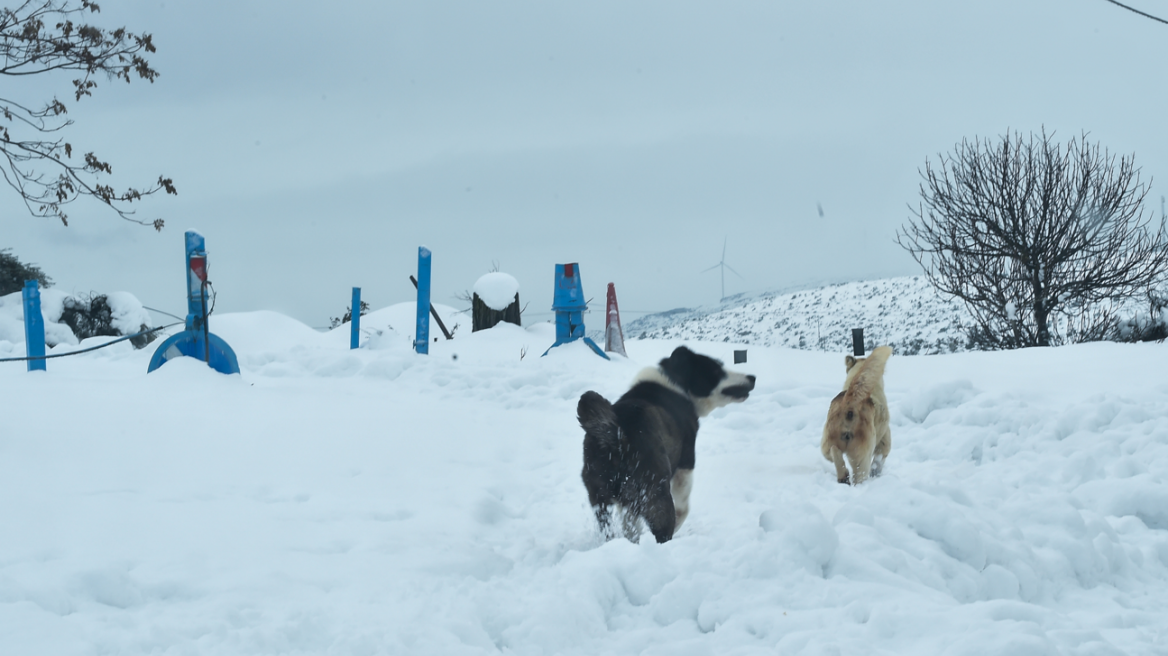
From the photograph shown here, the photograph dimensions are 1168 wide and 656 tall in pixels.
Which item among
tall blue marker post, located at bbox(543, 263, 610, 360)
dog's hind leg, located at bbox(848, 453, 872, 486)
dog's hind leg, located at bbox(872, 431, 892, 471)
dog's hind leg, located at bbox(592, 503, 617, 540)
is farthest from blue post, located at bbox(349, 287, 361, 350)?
dog's hind leg, located at bbox(592, 503, 617, 540)

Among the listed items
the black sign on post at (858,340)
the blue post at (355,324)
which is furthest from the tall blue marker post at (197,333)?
the black sign on post at (858,340)

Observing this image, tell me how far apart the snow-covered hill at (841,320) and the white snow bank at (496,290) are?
1046cm

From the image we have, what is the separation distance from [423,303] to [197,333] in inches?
196

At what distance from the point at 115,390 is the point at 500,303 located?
945 centimetres

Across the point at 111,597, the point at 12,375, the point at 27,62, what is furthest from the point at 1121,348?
the point at 27,62

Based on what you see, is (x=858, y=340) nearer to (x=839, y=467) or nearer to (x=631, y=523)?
(x=839, y=467)

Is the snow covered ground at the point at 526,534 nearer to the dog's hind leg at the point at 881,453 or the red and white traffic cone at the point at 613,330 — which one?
the dog's hind leg at the point at 881,453

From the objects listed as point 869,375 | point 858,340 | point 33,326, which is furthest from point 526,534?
point 858,340

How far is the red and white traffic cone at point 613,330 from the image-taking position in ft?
43.9

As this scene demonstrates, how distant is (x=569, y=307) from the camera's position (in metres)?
12.8

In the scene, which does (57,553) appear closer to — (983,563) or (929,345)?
(983,563)

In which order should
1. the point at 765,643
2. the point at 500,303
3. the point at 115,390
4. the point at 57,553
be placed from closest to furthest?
the point at 765,643
the point at 57,553
the point at 115,390
the point at 500,303

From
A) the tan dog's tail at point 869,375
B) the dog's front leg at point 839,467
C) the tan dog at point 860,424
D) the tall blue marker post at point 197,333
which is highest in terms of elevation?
the tall blue marker post at point 197,333

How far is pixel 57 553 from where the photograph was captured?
3.17 meters
